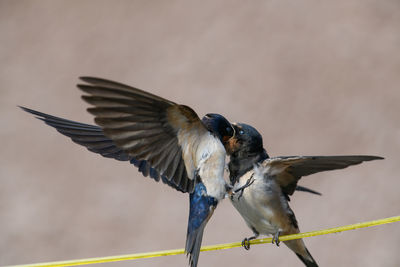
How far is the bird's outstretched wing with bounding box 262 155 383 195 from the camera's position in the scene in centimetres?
127

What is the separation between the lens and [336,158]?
49.8 inches

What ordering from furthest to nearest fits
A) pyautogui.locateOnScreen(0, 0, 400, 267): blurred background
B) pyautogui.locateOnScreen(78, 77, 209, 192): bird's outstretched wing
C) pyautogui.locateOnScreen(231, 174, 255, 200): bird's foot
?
pyautogui.locateOnScreen(0, 0, 400, 267): blurred background < pyautogui.locateOnScreen(231, 174, 255, 200): bird's foot < pyautogui.locateOnScreen(78, 77, 209, 192): bird's outstretched wing

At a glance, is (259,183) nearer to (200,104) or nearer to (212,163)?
(212,163)

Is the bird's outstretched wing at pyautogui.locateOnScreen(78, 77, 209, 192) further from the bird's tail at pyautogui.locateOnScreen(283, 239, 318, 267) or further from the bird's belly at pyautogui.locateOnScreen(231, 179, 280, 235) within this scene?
the bird's tail at pyautogui.locateOnScreen(283, 239, 318, 267)

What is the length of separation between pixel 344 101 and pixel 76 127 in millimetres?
2451

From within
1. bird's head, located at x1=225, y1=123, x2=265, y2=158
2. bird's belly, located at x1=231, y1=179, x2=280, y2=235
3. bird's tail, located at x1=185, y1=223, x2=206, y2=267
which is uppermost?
bird's head, located at x1=225, y1=123, x2=265, y2=158

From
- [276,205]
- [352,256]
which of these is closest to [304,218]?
[352,256]

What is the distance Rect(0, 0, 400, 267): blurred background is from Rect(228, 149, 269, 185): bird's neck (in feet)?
5.79

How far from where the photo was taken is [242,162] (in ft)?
5.10

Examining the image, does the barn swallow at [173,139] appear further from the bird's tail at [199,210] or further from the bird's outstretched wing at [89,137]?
the bird's outstretched wing at [89,137]

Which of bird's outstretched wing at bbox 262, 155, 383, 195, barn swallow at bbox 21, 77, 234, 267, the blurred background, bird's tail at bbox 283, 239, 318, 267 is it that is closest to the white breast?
barn swallow at bbox 21, 77, 234, 267

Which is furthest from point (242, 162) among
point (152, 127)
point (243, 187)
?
point (152, 127)

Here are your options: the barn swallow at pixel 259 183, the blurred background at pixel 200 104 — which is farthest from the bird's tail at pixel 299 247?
the blurred background at pixel 200 104

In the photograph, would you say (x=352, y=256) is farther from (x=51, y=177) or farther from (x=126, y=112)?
(x=126, y=112)
